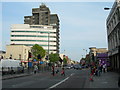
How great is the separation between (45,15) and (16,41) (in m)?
42.3

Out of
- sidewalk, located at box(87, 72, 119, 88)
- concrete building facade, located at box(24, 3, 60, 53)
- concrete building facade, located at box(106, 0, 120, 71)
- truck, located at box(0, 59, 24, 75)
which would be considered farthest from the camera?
concrete building facade, located at box(24, 3, 60, 53)

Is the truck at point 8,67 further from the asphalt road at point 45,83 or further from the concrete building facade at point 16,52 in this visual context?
the concrete building facade at point 16,52

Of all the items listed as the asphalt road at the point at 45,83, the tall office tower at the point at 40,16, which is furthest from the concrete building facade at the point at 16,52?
the tall office tower at the point at 40,16

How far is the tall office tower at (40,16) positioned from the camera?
16012 cm

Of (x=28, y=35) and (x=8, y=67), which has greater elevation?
(x=28, y=35)

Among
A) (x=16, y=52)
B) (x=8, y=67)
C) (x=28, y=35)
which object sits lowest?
(x=8, y=67)

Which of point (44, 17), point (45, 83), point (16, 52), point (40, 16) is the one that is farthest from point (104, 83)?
point (40, 16)

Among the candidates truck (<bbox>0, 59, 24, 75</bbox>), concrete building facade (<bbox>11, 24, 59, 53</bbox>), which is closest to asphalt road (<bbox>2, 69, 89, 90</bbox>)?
truck (<bbox>0, 59, 24, 75</bbox>)

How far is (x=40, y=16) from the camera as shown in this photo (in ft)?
530

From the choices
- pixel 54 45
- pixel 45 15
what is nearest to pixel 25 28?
pixel 54 45

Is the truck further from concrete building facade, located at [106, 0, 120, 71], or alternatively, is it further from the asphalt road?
concrete building facade, located at [106, 0, 120, 71]

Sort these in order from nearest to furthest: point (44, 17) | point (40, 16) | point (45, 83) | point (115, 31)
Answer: point (45, 83), point (115, 31), point (44, 17), point (40, 16)

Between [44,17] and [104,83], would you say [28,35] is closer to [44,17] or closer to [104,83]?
[44,17]

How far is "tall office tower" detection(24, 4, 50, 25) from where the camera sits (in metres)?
160
